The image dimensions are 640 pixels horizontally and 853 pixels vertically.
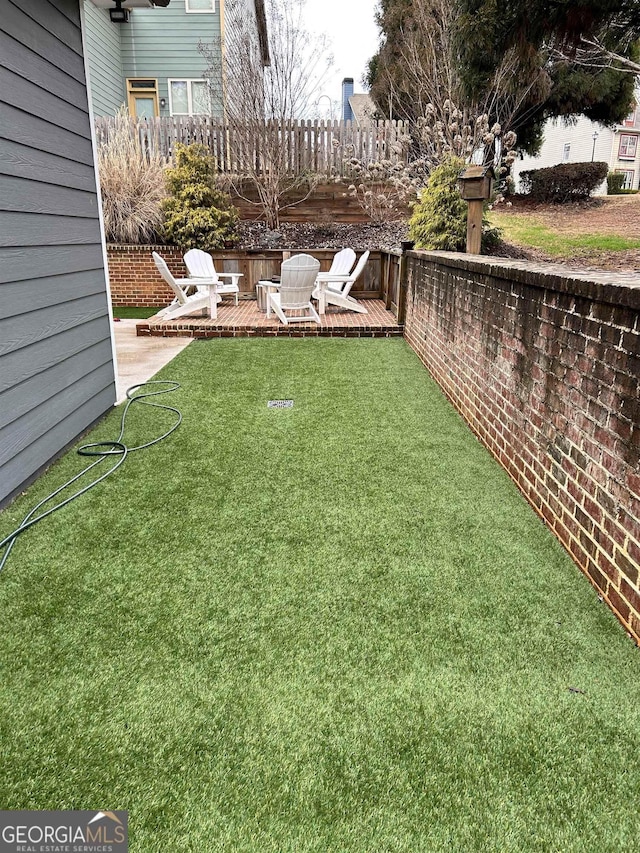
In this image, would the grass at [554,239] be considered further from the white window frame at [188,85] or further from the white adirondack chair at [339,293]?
the white window frame at [188,85]

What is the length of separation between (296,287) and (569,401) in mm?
5218

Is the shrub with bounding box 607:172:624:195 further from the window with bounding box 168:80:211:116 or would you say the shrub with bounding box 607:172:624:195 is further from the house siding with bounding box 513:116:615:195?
the window with bounding box 168:80:211:116

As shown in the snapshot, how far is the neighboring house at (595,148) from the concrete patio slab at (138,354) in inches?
1033

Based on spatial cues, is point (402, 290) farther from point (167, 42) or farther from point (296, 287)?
point (167, 42)

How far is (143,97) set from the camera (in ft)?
49.0

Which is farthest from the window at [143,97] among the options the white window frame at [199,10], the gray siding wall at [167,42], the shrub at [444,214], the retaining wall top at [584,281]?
the retaining wall top at [584,281]

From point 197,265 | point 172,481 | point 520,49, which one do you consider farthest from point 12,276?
point 520,49

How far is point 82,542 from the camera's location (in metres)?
2.66

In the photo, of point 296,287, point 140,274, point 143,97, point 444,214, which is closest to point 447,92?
point 444,214

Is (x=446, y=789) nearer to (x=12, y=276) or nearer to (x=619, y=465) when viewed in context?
(x=619, y=465)

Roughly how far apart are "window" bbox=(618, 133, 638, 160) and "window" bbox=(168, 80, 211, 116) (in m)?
26.2

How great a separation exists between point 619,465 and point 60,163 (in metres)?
3.59

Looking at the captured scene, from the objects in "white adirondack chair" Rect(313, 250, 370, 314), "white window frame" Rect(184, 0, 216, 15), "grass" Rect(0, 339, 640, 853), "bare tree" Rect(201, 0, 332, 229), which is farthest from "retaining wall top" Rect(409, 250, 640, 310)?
"white window frame" Rect(184, 0, 216, 15)

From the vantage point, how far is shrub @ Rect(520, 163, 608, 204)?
13914 millimetres
